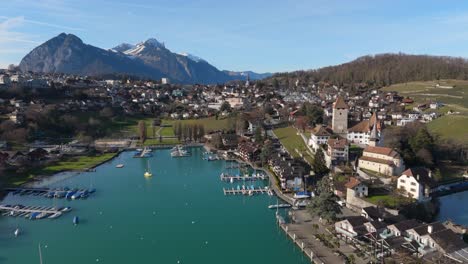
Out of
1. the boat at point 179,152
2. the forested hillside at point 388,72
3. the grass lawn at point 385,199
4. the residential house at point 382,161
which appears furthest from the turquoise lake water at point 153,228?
the forested hillside at point 388,72

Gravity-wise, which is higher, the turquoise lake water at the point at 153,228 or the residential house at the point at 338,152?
the residential house at the point at 338,152

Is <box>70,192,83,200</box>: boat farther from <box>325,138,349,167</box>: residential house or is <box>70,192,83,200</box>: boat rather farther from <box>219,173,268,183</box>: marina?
<box>325,138,349,167</box>: residential house

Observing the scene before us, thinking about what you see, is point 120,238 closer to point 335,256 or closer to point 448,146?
point 335,256

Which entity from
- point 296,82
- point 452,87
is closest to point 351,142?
point 452,87


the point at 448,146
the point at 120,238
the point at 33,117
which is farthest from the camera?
the point at 33,117

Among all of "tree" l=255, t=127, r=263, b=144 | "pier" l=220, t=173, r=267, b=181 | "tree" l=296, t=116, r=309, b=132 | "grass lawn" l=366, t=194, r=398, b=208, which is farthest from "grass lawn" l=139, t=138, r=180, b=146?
"grass lawn" l=366, t=194, r=398, b=208

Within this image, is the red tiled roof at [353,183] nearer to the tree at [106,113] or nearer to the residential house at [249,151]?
the residential house at [249,151]
